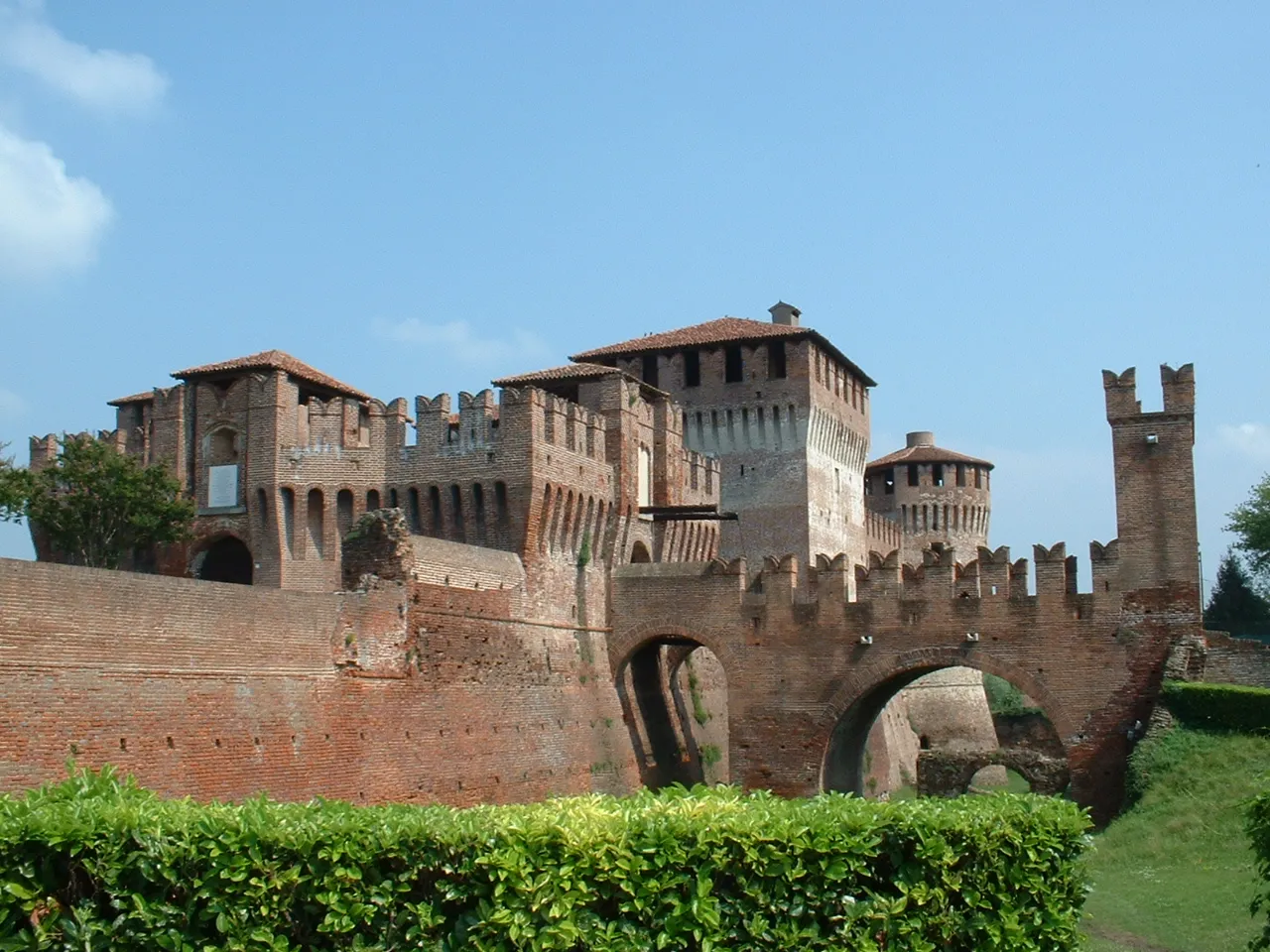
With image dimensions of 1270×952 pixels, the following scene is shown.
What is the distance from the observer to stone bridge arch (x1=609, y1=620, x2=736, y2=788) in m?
34.6

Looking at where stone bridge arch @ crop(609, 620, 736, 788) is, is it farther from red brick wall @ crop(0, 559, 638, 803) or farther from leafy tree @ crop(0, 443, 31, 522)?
leafy tree @ crop(0, 443, 31, 522)

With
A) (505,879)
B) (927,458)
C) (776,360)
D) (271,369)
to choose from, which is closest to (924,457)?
(927,458)

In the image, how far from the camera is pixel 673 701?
A: 124 ft

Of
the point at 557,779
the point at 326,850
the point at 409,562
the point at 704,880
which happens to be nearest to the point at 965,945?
the point at 704,880

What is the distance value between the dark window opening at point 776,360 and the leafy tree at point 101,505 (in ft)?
65.9

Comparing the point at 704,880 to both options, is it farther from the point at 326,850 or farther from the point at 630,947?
the point at 326,850

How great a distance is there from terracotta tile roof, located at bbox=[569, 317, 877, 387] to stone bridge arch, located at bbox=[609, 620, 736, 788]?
12.1 metres

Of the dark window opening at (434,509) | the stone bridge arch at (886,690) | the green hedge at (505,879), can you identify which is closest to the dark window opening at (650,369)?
the dark window opening at (434,509)

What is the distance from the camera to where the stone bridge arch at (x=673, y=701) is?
114 feet

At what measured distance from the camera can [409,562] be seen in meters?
26.7

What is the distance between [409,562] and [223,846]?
15519 millimetres

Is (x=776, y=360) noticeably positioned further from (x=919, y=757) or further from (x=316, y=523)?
(x=316, y=523)

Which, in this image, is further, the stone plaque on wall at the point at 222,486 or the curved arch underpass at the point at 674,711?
the stone plaque on wall at the point at 222,486

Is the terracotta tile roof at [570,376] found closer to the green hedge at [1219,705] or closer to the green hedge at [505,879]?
the green hedge at [1219,705]
